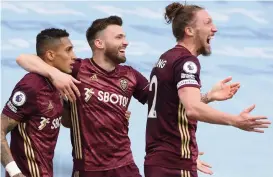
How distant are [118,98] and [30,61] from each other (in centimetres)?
82

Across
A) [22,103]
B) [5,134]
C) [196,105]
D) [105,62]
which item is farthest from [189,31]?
[5,134]

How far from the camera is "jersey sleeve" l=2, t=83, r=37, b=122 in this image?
22.1ft

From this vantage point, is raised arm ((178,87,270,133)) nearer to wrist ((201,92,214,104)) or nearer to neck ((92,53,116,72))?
wrist ((201,92,214,104))

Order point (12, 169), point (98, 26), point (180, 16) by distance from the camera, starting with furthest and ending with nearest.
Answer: point (98, 26) < point (180, 16) < point (12, 169)

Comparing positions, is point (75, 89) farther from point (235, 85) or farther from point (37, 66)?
point (235, 85)

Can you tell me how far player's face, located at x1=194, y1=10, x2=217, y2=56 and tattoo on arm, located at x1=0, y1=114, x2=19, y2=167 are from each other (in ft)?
5.32

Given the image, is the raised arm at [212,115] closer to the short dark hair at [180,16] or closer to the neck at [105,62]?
the short dark hair at [180,16]

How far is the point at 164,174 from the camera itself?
645 centimetres

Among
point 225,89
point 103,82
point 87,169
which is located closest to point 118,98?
point 103,82

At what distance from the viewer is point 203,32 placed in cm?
664

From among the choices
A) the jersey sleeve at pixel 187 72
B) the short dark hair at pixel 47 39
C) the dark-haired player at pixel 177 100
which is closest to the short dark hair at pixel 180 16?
the dark-haired player at pixel 177 100

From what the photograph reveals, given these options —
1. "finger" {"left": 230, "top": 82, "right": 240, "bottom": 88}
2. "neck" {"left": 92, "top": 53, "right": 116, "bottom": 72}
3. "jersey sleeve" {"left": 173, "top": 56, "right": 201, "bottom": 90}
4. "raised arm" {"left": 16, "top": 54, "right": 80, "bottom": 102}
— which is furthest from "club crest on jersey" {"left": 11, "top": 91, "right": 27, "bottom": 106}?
"finger" {"left": 230, "top": 82, "right": 240, "bottom": 88}

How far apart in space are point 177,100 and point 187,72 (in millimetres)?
298

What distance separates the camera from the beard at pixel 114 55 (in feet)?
23.9
